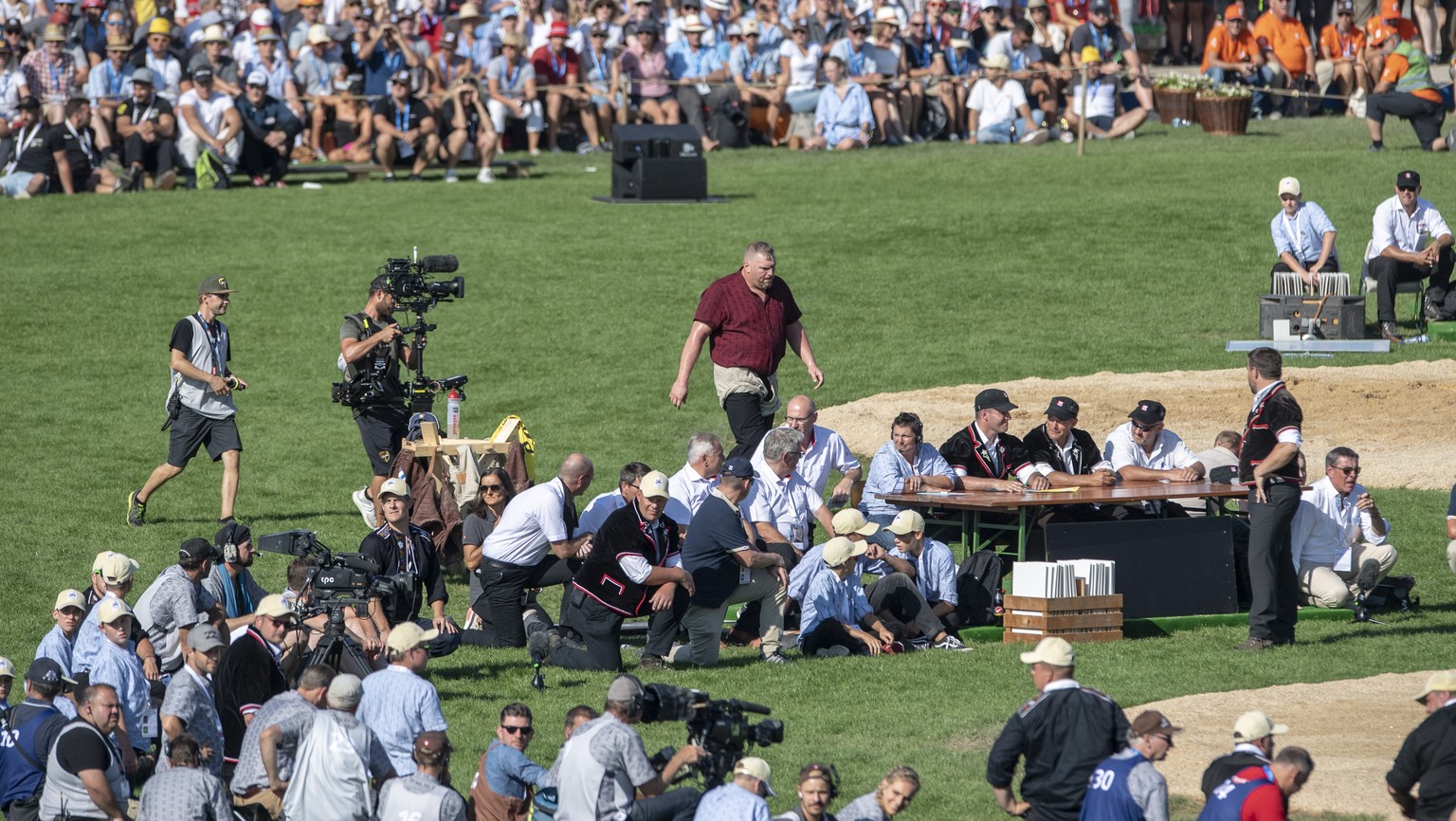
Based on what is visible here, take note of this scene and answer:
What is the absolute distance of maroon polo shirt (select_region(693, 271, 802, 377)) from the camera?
582 inches

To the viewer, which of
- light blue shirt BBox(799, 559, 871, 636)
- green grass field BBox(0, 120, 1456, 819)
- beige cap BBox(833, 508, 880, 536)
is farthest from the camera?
beige cap BBox(833, 508, 880, 536)

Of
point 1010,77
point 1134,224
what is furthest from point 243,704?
point 1010,77

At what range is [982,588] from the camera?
13.6 m

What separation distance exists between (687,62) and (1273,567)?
18.5 metres

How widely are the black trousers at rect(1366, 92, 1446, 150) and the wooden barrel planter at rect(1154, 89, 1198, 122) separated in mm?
3841

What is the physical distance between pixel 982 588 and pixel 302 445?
7.37m

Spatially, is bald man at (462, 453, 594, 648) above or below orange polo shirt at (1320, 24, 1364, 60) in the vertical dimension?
below

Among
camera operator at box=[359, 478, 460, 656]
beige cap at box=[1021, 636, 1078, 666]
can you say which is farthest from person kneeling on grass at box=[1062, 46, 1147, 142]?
beige cap at box=[1021, 636, 1078, 666]

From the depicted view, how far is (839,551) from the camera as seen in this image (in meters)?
12.7

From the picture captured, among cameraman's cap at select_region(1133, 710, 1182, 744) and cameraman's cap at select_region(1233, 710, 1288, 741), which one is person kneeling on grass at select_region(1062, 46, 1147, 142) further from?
cameraman's cap at select_region(1233, 710, 1288, 741)

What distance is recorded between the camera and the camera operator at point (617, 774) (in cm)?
863

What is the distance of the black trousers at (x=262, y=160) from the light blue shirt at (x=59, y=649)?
649 inches

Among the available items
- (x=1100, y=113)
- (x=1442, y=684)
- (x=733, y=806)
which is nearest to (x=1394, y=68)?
(x=1100, y=113)

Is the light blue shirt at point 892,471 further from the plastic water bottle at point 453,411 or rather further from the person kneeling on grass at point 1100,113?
the person kneeling on grass at point 1100,113
